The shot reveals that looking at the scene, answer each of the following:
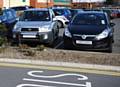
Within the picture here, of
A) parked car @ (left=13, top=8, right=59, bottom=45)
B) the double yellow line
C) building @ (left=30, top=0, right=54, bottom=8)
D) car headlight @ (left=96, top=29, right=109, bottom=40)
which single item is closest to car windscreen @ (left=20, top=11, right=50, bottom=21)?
parked car @ (left=13, top=8, right=59, bottom=45)

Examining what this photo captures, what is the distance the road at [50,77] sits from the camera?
8.66 metres

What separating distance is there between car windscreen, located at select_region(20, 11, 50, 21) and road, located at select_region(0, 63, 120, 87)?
615 cm

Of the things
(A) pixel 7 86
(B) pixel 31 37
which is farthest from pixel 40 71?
(B) pixel 31 37

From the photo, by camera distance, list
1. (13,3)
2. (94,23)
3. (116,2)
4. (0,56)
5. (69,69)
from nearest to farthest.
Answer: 1. (69,69)
2. (0,56)
3. (94,23)
4. (13,3)
5. (116,2)

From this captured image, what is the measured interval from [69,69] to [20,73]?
1488 mm

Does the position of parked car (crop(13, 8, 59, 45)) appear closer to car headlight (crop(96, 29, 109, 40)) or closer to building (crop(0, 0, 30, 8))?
car headlight (crop(96, 29, 109, 40))

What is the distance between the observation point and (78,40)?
552 inches

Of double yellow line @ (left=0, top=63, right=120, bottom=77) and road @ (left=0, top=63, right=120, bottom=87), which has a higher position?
road @ (left=0, top=63, right=120, bottom=87)

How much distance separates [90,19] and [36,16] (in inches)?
105

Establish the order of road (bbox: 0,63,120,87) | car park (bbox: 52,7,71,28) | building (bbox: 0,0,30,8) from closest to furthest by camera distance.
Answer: road (bbox: 0,63,120,87) < car park (bbox: 52,7,71,28) < building (bbox: 0,0,30,8)

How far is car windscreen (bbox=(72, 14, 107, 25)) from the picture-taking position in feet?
50.0

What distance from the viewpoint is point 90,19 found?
1549 centimetres

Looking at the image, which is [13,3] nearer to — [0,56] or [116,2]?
[0,56]

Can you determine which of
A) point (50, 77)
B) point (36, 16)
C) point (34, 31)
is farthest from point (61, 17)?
point (50, 77)
